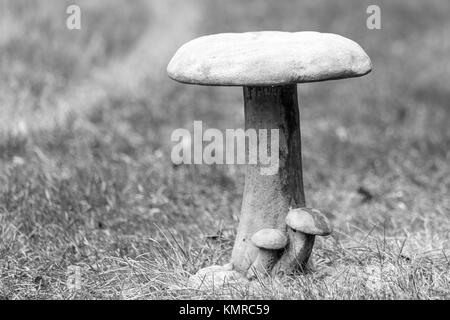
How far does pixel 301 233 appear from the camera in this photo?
3598 mm

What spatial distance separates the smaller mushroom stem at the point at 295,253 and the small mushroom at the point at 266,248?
4 centimetres

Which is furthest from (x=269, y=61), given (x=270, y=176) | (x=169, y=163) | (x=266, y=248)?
(x=169, y=163)

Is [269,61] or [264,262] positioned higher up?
[269,61]

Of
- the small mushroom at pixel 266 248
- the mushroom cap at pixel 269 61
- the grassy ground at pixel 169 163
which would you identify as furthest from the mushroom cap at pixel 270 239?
the mushroom cap at pixel 269 61

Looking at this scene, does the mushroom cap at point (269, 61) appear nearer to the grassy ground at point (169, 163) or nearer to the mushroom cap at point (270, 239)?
the mushroom cap at point (270, 239)

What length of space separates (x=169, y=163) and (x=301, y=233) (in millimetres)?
2351

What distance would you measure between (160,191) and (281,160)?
170 centimetres

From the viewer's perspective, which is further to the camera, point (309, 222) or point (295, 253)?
point (295, 253)

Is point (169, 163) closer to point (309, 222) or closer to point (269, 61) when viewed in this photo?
point (309, 222)

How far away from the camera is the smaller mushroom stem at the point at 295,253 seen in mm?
3613

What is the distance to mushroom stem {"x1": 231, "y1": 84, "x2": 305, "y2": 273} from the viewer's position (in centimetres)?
353

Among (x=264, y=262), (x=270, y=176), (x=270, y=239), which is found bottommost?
(x=264, y=262)

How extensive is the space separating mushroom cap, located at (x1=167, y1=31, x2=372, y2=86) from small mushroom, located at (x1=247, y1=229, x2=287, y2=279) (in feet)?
2.68
